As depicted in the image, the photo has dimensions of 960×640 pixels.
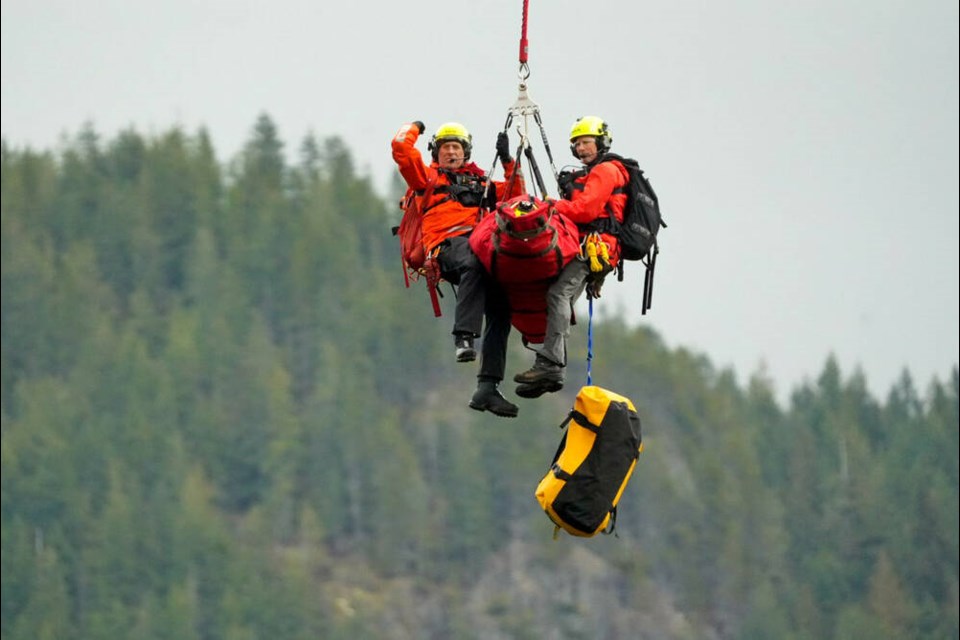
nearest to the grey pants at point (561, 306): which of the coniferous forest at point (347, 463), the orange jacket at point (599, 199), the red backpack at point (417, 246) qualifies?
the orange jacket at point (599, 199)

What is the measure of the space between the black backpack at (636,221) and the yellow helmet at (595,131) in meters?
0.08

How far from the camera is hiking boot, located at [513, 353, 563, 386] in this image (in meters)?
18.9

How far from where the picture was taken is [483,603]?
4373 inches

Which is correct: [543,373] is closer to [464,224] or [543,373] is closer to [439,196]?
[464,224]

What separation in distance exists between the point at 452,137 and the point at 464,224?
2.20 ft

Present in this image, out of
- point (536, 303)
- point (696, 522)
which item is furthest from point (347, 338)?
point (536, 303)

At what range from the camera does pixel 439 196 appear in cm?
1994

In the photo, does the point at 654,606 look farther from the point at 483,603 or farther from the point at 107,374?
the point at 107,374

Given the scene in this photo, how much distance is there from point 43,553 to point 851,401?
144 feet

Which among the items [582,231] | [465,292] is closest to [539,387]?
[465,292]

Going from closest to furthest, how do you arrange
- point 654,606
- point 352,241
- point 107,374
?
point 654,606
point 107,374
point 352,241

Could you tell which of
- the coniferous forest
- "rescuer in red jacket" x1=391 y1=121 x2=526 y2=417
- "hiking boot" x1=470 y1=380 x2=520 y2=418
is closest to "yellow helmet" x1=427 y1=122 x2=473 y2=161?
"rescuer in red jacket" x1=391 y1=121 x2=526 y2=417

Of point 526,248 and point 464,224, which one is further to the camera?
point 464,224

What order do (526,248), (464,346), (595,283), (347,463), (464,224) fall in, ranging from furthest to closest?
(347,463)
(464,224)
(595,283)
(464,346)
(526,248)
